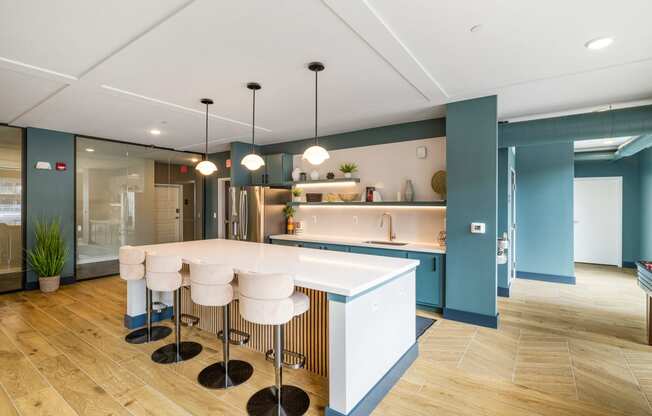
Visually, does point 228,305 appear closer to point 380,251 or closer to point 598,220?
point 380,251

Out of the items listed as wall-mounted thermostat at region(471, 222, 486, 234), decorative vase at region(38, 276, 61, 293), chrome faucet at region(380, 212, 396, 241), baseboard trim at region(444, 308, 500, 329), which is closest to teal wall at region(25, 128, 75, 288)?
decorative vase at region(38, 276, 61, 293)

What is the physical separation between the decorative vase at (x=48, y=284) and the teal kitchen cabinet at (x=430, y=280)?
5490mm

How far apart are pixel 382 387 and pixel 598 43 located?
3034mm

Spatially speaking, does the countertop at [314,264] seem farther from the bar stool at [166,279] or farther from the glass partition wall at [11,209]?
the glass partition wall at [11,209]

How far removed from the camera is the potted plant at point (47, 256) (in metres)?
4.88

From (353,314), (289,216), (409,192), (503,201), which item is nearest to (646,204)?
(503,201)

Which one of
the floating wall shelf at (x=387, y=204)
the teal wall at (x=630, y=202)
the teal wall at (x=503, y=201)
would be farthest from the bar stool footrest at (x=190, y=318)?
the teal wall at (x=630, y=202)

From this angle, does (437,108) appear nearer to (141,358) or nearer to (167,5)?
(167,5)

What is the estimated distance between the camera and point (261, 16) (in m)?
2.06

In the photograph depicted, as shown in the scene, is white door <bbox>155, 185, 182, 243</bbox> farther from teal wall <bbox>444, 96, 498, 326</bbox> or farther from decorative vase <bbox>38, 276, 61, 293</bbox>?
teal wall <bbox>444, 96, 498, 326</bbox>

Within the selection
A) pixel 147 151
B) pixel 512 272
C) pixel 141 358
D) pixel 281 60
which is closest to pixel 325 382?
pixel 141 358

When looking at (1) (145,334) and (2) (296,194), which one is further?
(2) (296,194)

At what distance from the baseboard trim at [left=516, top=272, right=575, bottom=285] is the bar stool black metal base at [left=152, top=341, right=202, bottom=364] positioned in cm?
566

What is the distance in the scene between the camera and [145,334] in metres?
3.29
